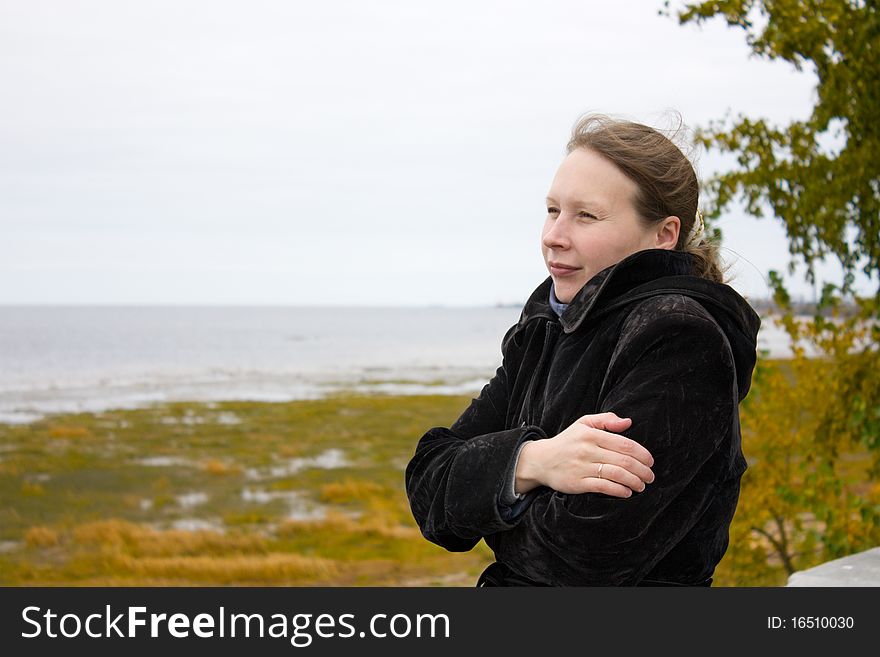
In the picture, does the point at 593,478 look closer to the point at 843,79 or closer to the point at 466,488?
the point at 466,488

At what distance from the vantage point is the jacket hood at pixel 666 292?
1633 mm

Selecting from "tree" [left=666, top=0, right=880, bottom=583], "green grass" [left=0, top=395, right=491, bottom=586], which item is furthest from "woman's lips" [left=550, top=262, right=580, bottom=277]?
"green grass" [left=0, top=395, right=491, bottom=586]

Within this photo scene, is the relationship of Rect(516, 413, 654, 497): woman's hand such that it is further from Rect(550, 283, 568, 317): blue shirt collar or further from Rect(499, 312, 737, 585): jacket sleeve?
Rect(550, 283, 568, 317): blue shirt collar

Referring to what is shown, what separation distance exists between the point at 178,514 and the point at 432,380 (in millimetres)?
37030

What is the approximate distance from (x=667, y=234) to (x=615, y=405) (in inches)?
17.0

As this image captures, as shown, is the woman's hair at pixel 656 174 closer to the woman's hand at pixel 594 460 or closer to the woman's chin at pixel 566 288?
the woman's chin at pixel 566 288

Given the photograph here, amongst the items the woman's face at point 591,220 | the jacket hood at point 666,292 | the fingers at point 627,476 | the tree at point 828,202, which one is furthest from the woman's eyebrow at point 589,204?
the tree at point 828,202

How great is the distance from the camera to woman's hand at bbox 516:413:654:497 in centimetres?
150

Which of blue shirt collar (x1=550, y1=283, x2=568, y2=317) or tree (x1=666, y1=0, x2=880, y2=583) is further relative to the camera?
tree (x1=666, y1=0, x2=880, y2=583)

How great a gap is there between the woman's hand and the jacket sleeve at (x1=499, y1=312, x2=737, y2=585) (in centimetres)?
2

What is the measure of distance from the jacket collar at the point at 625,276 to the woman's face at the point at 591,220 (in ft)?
0.17

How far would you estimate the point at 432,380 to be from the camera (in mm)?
59031
